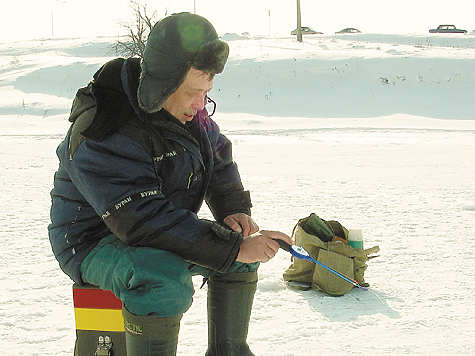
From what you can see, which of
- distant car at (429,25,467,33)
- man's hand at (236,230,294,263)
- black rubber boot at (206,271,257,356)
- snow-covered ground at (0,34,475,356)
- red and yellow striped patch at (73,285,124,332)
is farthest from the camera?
distant car at (429,25,467,33)

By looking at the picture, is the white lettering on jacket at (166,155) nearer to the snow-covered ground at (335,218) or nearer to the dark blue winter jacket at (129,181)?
the dark blue winter jacket at (129,181)

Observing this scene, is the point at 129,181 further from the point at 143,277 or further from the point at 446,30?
the point at 446,30

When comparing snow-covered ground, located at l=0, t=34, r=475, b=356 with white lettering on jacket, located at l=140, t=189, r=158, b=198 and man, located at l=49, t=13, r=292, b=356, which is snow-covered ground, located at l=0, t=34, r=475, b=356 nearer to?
man, located at l=49, t=13, r=292, b=356

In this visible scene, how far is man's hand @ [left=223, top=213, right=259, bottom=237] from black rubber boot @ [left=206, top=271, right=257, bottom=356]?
167 mm

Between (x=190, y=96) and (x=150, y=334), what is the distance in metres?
0.85

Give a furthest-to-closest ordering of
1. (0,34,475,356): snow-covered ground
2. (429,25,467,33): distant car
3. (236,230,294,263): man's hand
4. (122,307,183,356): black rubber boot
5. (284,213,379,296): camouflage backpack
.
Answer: (429,25,467,33): distant car
(284,213,379,296): camouflage backpack
(0,34,475,356): snow-covered ground
(236,230,294,263): man's hand
(122,307,183,356): black rubber boot

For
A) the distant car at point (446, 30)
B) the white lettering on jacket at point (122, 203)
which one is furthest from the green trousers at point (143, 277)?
the distant car at point (446, 30)

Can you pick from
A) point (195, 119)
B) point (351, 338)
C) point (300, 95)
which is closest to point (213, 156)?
point (195, 119)

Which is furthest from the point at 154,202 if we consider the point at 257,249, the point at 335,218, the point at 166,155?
the point at 335,218

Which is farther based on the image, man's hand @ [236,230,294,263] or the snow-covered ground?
the snow-covered ground

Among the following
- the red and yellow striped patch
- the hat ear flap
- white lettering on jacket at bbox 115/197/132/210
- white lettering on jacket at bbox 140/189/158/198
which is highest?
the hat ear flap

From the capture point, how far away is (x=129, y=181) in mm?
1850

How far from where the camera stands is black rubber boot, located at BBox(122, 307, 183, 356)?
5.73 ft

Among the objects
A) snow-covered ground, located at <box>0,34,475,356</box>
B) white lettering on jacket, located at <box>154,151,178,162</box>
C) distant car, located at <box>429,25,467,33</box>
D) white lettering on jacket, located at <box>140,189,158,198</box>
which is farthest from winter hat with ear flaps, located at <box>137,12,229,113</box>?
distant car, located at <box>429,25,467,33</box>
